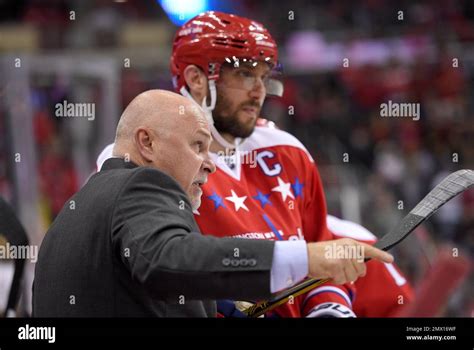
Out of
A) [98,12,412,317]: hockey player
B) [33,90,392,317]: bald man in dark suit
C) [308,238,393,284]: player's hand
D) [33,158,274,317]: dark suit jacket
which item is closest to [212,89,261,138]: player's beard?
[98,12,412,317]: hockey player

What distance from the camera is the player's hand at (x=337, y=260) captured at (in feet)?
5.81

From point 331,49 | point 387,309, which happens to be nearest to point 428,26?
point 331,49

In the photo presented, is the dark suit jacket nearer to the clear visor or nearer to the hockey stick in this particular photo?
the hockey stick

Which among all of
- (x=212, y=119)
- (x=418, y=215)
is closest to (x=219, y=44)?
(x=212, y=119)

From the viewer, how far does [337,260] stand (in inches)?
69.7

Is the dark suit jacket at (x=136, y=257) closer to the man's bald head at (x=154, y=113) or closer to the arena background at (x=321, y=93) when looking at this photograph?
the man's bald head at (x=154, y=113)

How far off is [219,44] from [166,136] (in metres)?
1.00

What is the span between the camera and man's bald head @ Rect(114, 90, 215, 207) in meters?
2.04

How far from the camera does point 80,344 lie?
6.77 ft

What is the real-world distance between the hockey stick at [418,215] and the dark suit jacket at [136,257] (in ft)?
0.74

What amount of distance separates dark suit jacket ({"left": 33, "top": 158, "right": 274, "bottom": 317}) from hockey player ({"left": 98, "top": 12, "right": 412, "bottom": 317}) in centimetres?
73

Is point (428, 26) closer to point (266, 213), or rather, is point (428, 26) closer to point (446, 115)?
point (446, 115)

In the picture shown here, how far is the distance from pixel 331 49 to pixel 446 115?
1507 millimetres

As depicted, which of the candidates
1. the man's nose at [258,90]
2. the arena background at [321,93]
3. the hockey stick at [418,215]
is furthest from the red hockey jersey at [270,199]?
the arena background at [321,93]
